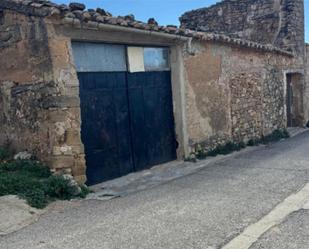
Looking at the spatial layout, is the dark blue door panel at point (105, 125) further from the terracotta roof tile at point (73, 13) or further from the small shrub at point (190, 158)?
the small shrub at point (190, 158)

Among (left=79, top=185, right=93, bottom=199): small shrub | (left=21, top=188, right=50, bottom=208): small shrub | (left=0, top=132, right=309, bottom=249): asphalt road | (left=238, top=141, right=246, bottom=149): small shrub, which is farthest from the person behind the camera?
(left=238, top=141, right=246, bottom=149): small shrub

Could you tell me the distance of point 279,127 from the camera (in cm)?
1356

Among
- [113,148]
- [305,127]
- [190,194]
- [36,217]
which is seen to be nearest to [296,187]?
[190,194]

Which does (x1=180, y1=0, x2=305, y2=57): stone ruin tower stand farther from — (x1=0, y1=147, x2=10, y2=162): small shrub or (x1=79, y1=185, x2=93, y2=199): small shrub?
(x1=79, y1=185, x2=93, y2=199): small shrub

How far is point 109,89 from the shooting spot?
289 inches

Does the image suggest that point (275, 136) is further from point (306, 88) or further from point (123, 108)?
point (123, 108)

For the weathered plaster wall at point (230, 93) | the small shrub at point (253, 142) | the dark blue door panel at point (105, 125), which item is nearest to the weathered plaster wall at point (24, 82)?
the dark blue door panel at point (105, 125)

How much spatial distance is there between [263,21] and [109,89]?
944cm

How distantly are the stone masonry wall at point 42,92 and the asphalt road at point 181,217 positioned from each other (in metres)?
0.97

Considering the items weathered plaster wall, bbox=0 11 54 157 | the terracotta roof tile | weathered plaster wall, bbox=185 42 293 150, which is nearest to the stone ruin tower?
weathered plaster wall, bbox=185 42 293 150

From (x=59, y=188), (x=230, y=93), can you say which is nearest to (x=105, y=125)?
(x=59, y=188)

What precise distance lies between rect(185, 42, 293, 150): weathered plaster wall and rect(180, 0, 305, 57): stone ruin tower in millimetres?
1716

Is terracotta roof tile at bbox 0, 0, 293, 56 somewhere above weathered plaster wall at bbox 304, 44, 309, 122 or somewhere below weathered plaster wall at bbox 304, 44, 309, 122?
above

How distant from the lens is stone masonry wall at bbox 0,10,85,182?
6188mm
